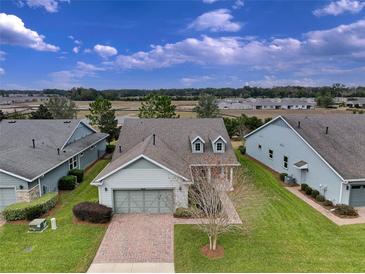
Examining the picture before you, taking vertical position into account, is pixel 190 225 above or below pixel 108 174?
below

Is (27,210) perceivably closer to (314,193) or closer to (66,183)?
(66,183)

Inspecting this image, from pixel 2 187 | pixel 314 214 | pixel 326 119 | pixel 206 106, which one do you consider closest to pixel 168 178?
pixel 314 214

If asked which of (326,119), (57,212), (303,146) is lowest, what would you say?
(57,212)

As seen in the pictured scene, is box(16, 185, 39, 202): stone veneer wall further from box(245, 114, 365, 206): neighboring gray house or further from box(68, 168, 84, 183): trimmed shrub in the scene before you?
box(245, 114, 365, 206): neighboring gray house

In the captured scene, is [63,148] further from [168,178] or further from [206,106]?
[206,106]

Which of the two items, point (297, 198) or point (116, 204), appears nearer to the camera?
point (116, 204)

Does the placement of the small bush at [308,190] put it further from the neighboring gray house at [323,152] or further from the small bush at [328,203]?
the small bush at [328,203]
